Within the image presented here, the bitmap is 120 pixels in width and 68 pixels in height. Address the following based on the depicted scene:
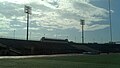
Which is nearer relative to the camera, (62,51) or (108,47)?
(62,51)

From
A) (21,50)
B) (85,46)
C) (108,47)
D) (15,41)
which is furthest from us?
(108,47)

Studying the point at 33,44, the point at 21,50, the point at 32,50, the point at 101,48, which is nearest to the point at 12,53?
the point at 21,50

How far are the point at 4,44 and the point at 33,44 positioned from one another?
16.3 m

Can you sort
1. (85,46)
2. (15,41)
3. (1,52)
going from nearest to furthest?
(1,52)
(15,41)
(85,46)

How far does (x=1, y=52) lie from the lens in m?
86.4

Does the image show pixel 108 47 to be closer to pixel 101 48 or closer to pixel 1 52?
pixel 101 48

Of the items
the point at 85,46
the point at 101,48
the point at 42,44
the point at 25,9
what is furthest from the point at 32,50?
the point at 101,48

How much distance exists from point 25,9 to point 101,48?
4731 centimetres

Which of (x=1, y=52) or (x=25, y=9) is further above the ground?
(x=25, y=9)

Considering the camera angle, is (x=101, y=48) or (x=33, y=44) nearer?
(x=33, y=44)

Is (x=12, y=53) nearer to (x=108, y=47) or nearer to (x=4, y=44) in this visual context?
(x=4, y=44)

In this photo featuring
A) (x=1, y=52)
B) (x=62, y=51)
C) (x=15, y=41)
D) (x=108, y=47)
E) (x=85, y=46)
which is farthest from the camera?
(x=108, y=47)

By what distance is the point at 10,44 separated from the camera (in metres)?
102

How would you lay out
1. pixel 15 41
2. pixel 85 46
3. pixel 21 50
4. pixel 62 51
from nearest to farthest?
pixel 21 50 → pixel 15 41 → pixel 62 51 → pixel 85 46
